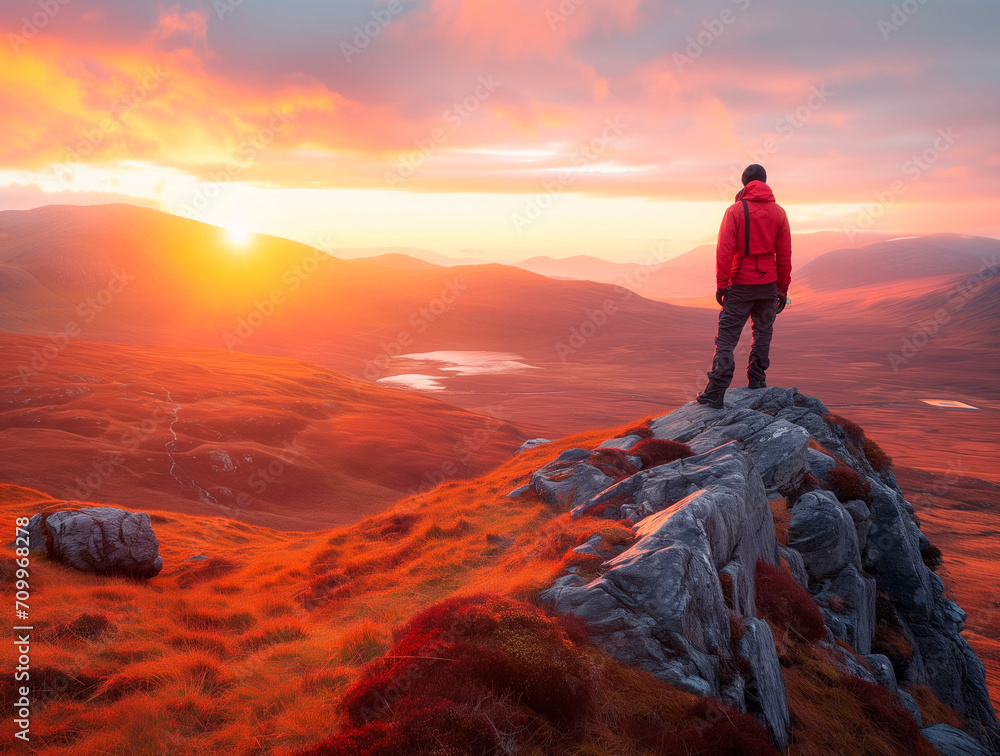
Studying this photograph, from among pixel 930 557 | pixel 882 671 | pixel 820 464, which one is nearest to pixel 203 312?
pixel 820 464

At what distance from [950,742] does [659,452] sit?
24.1 feet

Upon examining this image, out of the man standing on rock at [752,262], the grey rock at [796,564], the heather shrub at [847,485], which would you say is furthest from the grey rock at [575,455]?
the heather shrub at [847,485]

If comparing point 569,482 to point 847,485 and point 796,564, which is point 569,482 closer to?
point 796,564

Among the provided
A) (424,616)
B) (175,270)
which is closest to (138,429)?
(424,616)

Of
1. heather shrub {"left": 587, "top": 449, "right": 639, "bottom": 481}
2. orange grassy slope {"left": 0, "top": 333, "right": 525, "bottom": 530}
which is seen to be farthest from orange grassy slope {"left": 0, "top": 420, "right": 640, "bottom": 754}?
orange grassy slope {"left": 0, "top": 333, "right": 525, "bottom": 530}

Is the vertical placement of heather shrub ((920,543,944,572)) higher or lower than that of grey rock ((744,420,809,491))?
Answer: lower

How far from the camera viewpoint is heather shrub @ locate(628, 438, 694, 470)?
1358cm

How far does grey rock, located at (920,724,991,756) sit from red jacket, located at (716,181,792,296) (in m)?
8.43

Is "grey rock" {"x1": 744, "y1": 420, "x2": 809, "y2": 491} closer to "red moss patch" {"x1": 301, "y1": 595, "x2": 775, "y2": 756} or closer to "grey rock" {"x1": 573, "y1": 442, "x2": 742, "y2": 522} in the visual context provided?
"grey rock" {"x1": 573, "y1": 442, "x2": 742, "y2": 522}

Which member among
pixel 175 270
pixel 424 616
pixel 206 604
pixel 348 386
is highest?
pixel 175 270

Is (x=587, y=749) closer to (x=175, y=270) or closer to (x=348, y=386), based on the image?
(x=348, y=386)

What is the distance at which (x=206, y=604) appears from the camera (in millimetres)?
11875

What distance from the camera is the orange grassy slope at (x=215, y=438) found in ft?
114

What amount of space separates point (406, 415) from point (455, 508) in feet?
170
